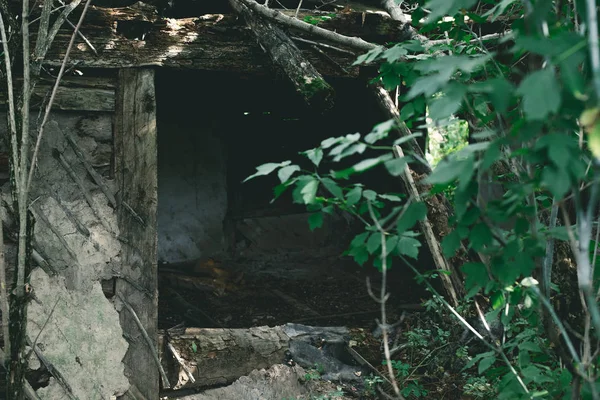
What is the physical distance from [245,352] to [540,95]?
12.3 feet

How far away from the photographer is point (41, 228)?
3977mm

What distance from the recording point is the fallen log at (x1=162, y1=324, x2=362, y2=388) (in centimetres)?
458

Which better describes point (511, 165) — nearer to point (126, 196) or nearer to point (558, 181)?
point (558, 181)

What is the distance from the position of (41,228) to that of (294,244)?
4.36 m

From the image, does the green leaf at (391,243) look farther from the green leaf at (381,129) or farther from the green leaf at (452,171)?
the green leaf at (452,171)

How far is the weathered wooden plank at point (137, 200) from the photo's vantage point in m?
4.13

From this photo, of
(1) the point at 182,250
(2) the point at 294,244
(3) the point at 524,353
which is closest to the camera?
(3) the point at 524,353

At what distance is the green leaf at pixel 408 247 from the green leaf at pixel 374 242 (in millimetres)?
74

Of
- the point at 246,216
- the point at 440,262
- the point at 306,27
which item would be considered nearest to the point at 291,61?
the point at 306,27

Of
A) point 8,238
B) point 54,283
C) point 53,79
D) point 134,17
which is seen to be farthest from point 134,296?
point 134,17

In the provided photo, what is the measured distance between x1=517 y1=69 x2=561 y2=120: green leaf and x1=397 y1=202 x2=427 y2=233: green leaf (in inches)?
24.2

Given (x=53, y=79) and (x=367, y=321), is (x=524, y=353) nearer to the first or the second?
(x=53, y=79)

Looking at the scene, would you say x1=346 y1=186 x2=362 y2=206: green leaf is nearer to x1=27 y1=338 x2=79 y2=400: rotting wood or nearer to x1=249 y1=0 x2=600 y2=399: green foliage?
x1=249 y1=0 x2=600 y2=399: green foliage

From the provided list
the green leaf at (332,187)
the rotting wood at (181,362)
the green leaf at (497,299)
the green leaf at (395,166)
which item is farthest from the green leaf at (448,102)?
the rotting wood at (181,362)
